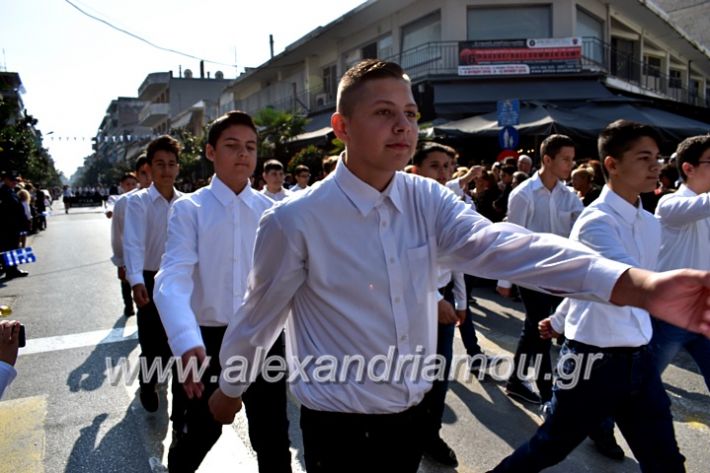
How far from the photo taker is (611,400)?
2.62m

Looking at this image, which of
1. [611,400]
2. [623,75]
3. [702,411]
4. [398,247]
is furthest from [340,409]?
[623,75]

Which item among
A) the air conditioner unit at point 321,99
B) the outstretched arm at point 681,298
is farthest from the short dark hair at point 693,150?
the air conditioner unit at point 321,99

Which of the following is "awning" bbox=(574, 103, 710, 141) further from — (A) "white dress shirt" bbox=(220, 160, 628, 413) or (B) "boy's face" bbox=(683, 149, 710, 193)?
(A) "white dress shirt" bbox=(220, 160, 628, 413)

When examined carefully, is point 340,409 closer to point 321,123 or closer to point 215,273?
point 215,273

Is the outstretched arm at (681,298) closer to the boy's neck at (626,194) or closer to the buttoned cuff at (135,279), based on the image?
the boy's neck at (626,194)

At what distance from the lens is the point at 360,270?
6.14 feet

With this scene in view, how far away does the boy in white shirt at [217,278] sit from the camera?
2893mm

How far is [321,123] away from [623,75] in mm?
13049

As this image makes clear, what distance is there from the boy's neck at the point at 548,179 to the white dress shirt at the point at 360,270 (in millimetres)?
3601

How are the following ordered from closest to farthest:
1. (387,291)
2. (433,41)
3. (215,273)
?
(387,291) → (215,273) → (433,41)

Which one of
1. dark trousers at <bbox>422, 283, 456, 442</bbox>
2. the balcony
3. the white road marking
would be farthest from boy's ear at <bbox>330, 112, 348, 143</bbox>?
the balcony

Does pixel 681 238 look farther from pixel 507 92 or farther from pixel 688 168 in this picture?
pixel 507 92

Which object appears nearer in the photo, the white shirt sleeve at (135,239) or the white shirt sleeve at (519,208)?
the white shirt sleeve at (135,239)

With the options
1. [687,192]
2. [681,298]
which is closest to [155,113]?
[687,192]
